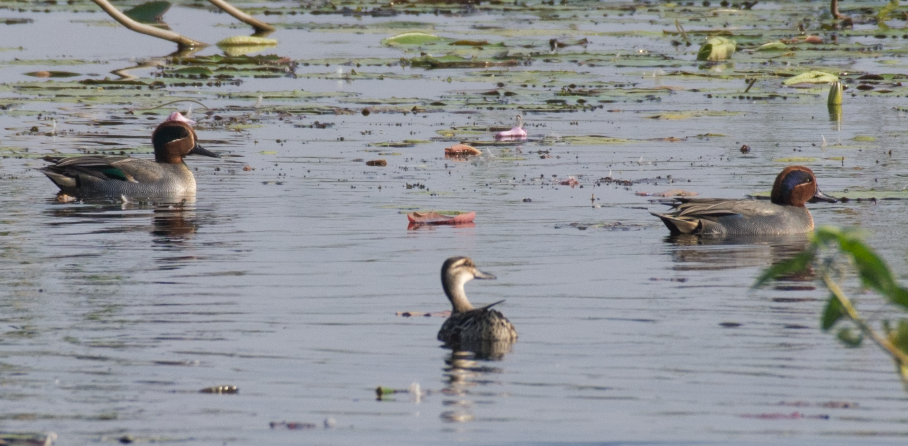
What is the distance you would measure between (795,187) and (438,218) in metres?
2.87

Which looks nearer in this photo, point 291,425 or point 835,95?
point 291,425

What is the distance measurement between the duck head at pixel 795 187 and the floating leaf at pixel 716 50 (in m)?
11.6

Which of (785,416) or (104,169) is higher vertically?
(785,416)

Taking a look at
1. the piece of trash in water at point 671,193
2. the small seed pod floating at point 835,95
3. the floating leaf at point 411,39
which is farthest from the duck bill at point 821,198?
the floating leaf at point 411,39

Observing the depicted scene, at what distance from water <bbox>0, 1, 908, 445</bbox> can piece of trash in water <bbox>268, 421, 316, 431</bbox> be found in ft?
0.14

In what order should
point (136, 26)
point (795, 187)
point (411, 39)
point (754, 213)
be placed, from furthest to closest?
point (411, 39) → point (136, 26) → point (795, 187) → point (754, 213)

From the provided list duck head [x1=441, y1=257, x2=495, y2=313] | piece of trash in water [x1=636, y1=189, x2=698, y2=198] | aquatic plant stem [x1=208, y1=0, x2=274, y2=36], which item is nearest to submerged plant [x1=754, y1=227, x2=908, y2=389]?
duck head [x1=441, y1=257, x2=495, y2=313]

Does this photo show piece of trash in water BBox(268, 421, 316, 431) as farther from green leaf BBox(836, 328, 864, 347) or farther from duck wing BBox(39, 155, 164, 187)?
duck wing BBox(39, 155, 164, 187)

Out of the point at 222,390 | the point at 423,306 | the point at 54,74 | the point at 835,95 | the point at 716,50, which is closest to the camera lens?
the point at 222,390

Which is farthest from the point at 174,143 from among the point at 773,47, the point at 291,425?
the point at 773,47

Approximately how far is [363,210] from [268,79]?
36.7 feet

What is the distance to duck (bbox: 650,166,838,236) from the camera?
11750mm

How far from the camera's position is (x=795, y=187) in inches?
480

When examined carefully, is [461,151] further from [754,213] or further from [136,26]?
[136,26]
